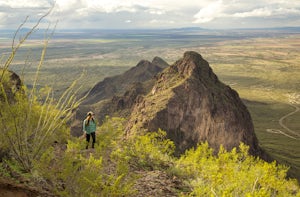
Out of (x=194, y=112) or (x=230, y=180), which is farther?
(x=194, y=112)

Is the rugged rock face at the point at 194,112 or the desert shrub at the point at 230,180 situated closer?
the desert shrub at the point at 230,180

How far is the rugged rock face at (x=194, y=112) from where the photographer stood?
43.6 m

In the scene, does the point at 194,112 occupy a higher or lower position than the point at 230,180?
lower

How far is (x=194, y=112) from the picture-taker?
46.6 m

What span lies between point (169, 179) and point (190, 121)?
29.8 metres

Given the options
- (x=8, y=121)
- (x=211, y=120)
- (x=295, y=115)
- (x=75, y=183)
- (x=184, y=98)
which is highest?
(x=8, y=121)

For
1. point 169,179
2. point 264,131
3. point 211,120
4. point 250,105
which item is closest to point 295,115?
point 250,105

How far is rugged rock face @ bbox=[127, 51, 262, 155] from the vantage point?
43625 millimetres

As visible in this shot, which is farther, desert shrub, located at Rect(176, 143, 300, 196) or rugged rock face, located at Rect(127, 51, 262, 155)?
rugged rock face, located at Rect(127, 51, 262, 155)

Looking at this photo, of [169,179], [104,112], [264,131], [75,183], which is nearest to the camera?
[75,183]

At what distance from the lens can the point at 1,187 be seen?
842 cm

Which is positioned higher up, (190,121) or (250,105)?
(190,121)

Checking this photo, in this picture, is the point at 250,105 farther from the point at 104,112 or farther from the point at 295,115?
the point at 104,112

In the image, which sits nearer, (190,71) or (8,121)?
(8,121)
